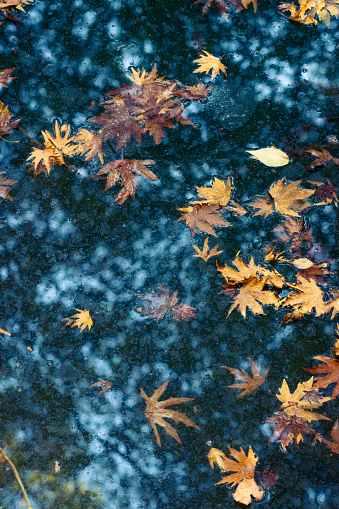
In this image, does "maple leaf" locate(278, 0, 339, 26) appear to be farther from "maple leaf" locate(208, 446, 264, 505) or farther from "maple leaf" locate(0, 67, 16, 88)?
"maple leaf" locate(208, 446, 264, 505)

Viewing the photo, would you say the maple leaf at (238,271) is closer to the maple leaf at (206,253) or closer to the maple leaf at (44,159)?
the maple leaf at (206,253)

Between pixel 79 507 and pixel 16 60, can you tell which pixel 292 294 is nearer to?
pixel 79 507

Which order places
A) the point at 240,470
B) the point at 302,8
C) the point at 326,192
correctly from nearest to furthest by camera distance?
1. the point at 240,470
2. the point at 326,192
3. the point at 302,8

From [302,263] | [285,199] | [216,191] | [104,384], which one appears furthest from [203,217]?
[104,384]

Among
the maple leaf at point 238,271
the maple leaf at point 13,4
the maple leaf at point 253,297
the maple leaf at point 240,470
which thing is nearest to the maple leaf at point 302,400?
the maple leaf at point 240,470

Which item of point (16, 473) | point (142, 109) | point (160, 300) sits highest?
Answer: point (142, 109)

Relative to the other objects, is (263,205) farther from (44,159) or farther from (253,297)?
(44,159)

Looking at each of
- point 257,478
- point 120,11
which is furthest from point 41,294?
point 120,11
